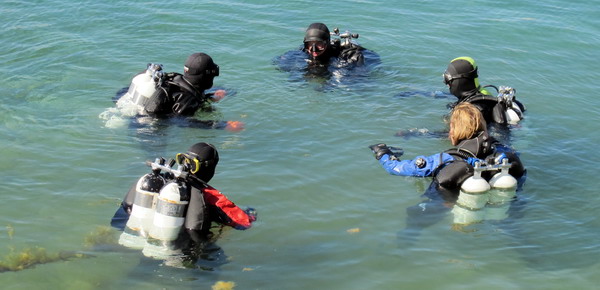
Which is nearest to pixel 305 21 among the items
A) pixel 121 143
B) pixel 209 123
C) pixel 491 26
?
pixel 491 26

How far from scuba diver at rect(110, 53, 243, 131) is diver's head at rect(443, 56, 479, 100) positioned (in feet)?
8.80

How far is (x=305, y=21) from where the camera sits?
13.2m

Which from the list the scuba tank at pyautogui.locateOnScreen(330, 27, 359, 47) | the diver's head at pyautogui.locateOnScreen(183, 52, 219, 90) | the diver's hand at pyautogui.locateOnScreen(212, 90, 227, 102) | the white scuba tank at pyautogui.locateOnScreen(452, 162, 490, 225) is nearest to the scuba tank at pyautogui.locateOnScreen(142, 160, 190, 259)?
the white scuba tank at pyautogui.locateOnScreen(452, 162, 490, 225)

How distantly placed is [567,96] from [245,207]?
5725mm

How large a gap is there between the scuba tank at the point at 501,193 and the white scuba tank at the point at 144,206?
3.23m

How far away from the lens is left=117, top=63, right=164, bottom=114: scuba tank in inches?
337

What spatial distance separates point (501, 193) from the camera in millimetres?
7203

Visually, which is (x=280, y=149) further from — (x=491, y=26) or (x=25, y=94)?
(x=491, y=26)

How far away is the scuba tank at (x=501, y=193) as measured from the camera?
693 cm

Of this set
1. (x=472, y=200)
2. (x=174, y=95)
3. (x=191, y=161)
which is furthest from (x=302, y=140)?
(x=191, y=161)

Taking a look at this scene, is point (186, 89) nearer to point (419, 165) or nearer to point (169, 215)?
point (419, 165)

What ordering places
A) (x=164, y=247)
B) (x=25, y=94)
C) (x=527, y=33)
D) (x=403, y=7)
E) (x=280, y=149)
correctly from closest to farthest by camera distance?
(x=164, y=247) → (x=280, y=149) → (x=25, y=94) → (x=527, y=33) → (x=403, y=7)

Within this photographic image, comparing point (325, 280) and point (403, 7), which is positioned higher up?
point (403, 7)

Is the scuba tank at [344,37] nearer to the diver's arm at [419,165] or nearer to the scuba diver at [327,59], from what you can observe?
the scuba diver at [327,59]
